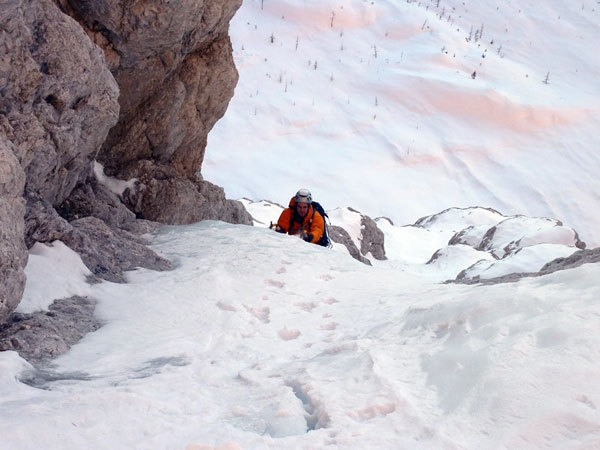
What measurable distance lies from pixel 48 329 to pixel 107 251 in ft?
5.94

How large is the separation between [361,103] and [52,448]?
20268mm

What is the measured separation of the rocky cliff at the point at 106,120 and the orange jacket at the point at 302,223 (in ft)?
4.41

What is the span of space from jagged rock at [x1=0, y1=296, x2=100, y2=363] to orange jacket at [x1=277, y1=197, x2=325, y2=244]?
4130 mm

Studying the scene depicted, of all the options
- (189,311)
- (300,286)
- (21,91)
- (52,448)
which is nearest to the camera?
(52,448)

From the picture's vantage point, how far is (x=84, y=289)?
4.66m

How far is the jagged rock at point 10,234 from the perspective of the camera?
3607 mm

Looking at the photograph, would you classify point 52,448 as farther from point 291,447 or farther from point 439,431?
point 439,431

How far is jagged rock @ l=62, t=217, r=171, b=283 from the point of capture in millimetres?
5180

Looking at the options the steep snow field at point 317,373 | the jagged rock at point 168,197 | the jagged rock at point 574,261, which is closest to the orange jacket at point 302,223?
the jagged rock at point 168,197

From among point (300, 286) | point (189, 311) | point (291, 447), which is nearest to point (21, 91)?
point (189, 311)

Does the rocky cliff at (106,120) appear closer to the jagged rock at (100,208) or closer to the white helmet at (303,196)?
the jagged rock at (100,208)

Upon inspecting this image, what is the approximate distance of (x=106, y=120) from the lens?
624 cm

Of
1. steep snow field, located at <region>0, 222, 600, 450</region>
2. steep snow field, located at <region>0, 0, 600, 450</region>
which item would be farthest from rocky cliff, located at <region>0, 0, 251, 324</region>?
steep snow field, located at <region>0, 222, 600, 450</region>

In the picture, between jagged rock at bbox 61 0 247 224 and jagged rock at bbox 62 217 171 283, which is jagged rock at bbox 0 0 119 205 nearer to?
jagged rock at bbox 62 217 171 283
